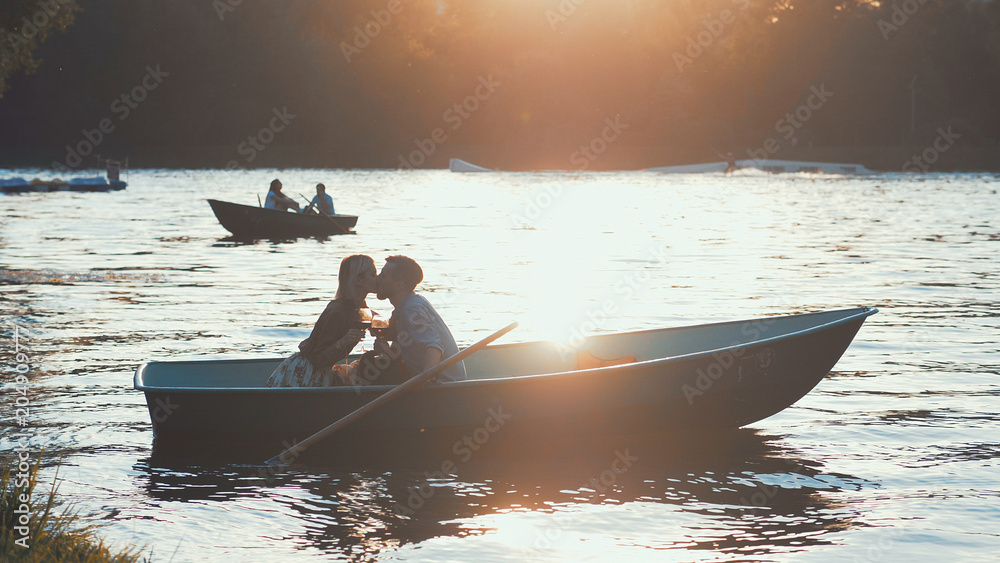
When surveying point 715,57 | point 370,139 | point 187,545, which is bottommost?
point 187,545

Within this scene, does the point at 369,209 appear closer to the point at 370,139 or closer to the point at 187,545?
the point at 187,545

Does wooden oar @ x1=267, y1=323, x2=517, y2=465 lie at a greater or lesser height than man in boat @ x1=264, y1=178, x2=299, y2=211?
lesser

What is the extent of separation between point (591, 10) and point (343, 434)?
87506mm

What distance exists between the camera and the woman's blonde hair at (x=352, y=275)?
7.63m

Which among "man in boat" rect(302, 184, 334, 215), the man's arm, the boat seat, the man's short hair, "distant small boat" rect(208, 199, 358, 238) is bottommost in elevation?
the boat seat

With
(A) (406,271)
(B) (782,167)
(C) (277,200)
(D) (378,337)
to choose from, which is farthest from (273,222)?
(B) (782,167)

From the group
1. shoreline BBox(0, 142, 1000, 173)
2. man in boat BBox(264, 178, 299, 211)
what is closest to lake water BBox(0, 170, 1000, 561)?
man in boat BBox(264, 178, 299, 211)

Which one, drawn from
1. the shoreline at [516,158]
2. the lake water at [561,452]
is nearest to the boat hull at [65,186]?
the lake water at [561,452]

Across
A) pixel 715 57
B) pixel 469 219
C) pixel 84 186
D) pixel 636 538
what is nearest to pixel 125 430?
pixel 636 538

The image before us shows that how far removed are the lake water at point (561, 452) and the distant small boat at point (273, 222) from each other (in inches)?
14.8

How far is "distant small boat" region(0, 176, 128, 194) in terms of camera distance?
→ 50.2m

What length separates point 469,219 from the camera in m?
37.2

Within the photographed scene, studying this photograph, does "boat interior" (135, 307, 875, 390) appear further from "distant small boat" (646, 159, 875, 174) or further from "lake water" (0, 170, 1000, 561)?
"distant small boat" (646, 159, 875, 174)

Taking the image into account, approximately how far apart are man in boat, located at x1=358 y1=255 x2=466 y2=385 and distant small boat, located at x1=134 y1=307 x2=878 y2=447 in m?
0.22
